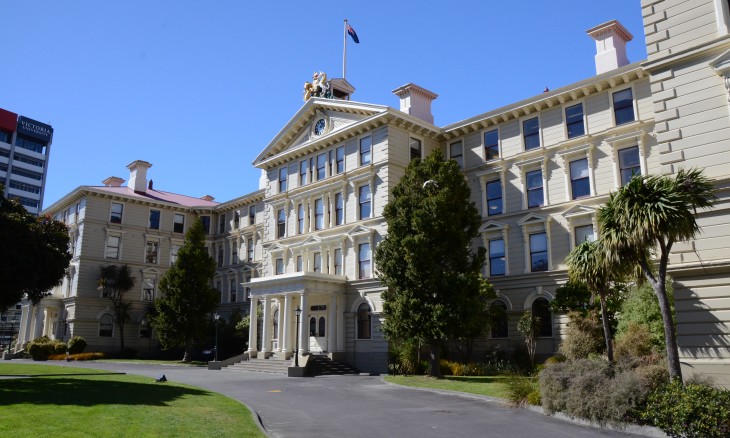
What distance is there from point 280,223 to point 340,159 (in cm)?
773

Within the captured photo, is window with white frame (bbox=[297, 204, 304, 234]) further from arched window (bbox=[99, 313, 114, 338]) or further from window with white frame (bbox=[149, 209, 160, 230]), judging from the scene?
arched window (bbox=[99, 313, 114, 338])

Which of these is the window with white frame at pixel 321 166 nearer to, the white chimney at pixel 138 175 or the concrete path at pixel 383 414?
the concrete path at pixel 383 414

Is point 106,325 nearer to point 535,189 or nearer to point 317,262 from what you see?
point 317,262

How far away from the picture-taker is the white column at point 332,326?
35.5m

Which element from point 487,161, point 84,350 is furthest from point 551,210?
point 84,350

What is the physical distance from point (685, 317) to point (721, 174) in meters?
3.92

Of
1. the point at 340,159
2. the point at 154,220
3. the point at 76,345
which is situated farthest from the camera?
the point at 154,220

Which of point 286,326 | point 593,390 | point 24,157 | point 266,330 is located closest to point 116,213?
point 266,330

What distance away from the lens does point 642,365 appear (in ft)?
55.8

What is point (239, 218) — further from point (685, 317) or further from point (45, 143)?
point (45, 143)

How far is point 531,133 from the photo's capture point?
109ft

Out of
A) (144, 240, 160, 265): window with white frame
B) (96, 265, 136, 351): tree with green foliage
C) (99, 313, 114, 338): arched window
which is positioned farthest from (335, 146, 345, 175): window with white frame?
(99, 313, 114, 338): arched window

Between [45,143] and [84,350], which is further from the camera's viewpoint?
[45,143]

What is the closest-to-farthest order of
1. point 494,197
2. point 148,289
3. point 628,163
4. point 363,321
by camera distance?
point 628,163
point 494,197
point 363,321
point 148,289
